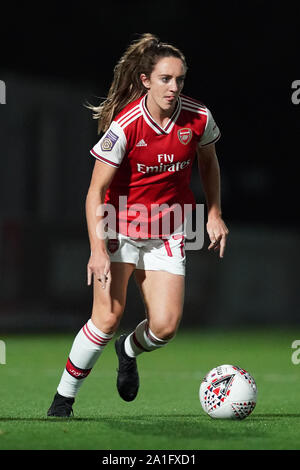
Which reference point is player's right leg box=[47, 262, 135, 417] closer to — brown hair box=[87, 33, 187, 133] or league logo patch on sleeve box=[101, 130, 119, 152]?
league logo patch on sleeve box=[101, 130, 119, 152]

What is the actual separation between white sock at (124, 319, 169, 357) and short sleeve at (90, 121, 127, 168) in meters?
1.02

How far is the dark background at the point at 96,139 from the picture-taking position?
13391mm

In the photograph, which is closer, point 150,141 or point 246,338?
point 150,141

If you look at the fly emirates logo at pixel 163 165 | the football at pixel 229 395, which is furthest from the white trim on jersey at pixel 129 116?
the football at pixel 229 395

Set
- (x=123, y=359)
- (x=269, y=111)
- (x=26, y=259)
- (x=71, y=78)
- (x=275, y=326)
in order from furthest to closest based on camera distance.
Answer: (x=269, y=111), (x=71, y=78), (x=275, y=326), (x=26, y=259), (x=123, y=359)

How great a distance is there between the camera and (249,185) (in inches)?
758

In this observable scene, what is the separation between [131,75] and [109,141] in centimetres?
51

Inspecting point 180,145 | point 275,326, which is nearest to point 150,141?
point 180,145

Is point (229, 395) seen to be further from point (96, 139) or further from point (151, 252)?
point (96, 139)

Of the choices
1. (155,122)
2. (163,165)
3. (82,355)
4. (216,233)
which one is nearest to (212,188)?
(216,233)

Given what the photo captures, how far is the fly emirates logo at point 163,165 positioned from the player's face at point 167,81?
9.9 inches

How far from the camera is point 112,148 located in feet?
16.5

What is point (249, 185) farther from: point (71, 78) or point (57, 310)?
point (57, 310)

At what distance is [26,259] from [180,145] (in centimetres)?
809
